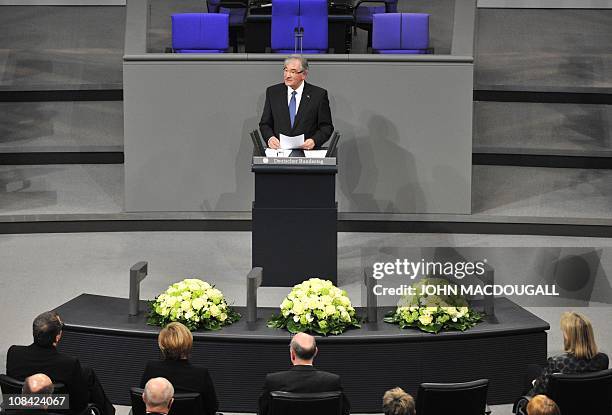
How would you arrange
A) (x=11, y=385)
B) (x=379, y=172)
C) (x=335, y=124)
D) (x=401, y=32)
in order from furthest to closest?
(x=401, y=32) < (x=379, y=172) < (x=335, y=124) < (x=11, y=385)

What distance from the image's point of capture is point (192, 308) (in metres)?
7.39

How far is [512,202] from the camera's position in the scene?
12367 mm

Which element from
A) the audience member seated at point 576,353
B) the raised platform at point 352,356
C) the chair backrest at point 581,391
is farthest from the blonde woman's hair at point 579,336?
the raised platform at point 352,356

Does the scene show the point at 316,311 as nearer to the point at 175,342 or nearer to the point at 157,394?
the point at 175,342

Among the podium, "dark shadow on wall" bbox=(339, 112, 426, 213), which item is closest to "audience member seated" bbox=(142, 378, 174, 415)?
the podium

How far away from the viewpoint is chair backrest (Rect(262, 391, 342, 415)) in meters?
5.93

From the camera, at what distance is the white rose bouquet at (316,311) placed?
733 cm

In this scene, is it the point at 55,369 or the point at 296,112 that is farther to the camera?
the point at 296,112

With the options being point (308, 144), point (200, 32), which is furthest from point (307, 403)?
point (200, 32)

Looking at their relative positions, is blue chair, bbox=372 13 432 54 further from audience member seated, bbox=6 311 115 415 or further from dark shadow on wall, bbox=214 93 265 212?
audience member seated, bbox=6 311 115 415

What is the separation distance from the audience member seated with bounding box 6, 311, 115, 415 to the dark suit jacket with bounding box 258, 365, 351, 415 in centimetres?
100

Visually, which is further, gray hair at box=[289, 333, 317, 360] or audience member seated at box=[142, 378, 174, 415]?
gray hair at box=[289, 333, 317, 360]

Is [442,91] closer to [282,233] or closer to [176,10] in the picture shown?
[282,233]

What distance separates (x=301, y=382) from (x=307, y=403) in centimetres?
18
